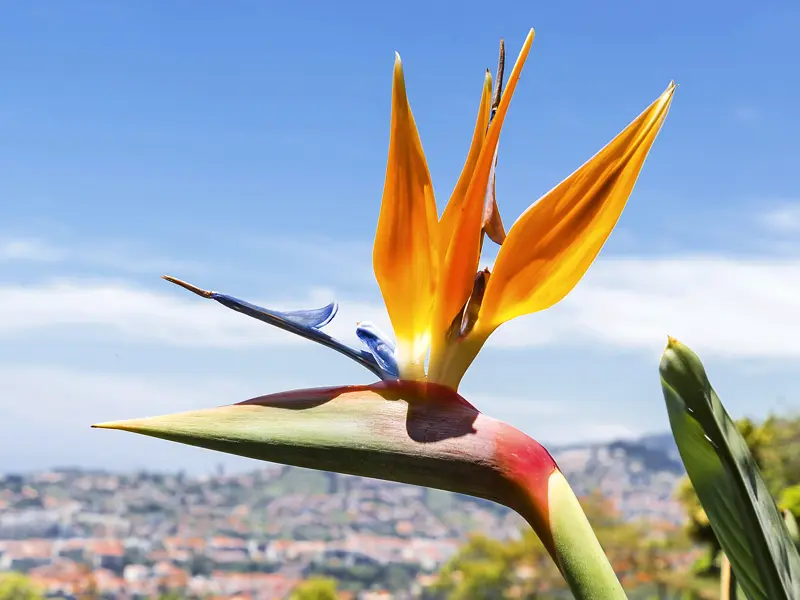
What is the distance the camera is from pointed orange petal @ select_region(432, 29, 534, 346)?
2.64ft


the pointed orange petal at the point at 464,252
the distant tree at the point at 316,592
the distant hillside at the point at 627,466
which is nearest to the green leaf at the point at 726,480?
the pointed orange petal at the point at 464,252

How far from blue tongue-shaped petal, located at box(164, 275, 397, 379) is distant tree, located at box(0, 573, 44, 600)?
4000cm

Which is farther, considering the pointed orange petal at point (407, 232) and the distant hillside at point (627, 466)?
the distant hillside at point (627, 466)

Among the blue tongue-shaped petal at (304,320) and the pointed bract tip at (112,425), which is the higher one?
the blue tongue-shaped petal at (304,320)

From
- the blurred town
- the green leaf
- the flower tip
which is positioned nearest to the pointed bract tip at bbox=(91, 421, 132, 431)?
the flower tip

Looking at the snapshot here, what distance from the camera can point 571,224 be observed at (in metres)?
0.77

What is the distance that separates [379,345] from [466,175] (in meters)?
0.19

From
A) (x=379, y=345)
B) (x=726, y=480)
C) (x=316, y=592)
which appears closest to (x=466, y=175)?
(x=379, y=345)

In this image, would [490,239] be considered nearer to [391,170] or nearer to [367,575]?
[391,170]

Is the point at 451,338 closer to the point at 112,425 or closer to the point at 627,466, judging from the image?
the point at 112,425

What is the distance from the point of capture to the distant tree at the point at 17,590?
35.8 metres

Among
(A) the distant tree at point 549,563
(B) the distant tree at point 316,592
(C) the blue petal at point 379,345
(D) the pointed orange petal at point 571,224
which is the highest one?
(D) the pointed orange petal at point 571,224

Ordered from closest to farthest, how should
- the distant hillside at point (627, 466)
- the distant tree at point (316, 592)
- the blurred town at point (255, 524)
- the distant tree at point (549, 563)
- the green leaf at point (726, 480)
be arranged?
the green leaf at point (726, 480), the distant tree at point (549, 563), the distant tree at point (316, 592), the blurred town at point (255, 524), the distant hillside at point (627, 466)

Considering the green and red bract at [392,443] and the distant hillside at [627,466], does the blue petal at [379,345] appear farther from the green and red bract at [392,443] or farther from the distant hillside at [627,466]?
the distant hillside at [627,466]
